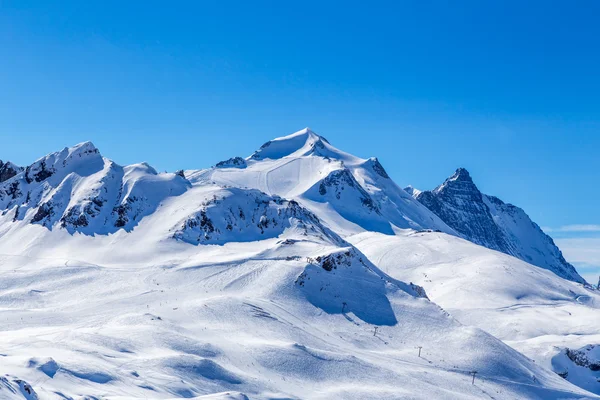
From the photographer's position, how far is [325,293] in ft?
268

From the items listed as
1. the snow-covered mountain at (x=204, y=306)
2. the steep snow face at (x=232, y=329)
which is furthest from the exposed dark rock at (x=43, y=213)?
the steep snow face at (x=232, y=329)

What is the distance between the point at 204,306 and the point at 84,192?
180ft

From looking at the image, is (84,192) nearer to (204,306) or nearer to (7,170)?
(7,170)

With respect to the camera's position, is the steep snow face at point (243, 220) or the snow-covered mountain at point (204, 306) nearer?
the snow-covered mountain at point (204, 306)

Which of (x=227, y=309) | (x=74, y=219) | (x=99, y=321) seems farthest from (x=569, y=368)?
(x=74, y=219)

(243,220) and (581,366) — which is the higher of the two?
(243,220)

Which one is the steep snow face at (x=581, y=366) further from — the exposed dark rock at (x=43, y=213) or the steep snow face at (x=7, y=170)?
the steep snow face at (x=7, y=170)

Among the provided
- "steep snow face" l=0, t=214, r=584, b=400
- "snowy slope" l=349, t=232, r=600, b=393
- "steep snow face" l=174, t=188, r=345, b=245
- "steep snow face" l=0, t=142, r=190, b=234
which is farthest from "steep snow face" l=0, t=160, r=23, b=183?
"snowy slope" l=349, t=232, r=600, b=393

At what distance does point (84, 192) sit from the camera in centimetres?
11919

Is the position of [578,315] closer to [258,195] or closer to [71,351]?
[258,195]

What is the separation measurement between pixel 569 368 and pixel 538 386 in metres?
29.8

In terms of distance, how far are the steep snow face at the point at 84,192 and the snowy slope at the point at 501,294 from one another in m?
54.9

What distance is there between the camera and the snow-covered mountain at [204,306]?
2153 inches

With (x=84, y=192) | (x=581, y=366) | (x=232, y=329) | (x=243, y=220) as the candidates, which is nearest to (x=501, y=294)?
(x=581, y=366)
